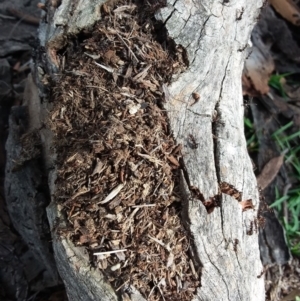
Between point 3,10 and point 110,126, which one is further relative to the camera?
point 3,10

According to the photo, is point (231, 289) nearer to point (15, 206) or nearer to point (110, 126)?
point (110, 126)

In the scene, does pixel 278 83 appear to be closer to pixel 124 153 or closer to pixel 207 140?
pixel 207 140

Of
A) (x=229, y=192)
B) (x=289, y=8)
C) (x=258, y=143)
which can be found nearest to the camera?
Answer: (x=229, y=192)

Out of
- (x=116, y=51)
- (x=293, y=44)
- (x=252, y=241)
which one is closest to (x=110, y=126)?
(x=116, y=51)

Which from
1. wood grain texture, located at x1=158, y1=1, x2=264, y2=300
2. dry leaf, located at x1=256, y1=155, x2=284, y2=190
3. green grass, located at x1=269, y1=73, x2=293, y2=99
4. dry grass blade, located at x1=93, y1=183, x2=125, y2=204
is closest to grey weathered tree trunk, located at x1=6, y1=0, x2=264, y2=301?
wood grain texture, located at x1=158, y1=1, x2=264, y2=300

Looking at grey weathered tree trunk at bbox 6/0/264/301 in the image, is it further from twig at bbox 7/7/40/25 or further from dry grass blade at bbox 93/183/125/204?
twig at bbox 7/7/40/25

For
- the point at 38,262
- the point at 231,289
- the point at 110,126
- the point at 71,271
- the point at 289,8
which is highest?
the point at 289,8
